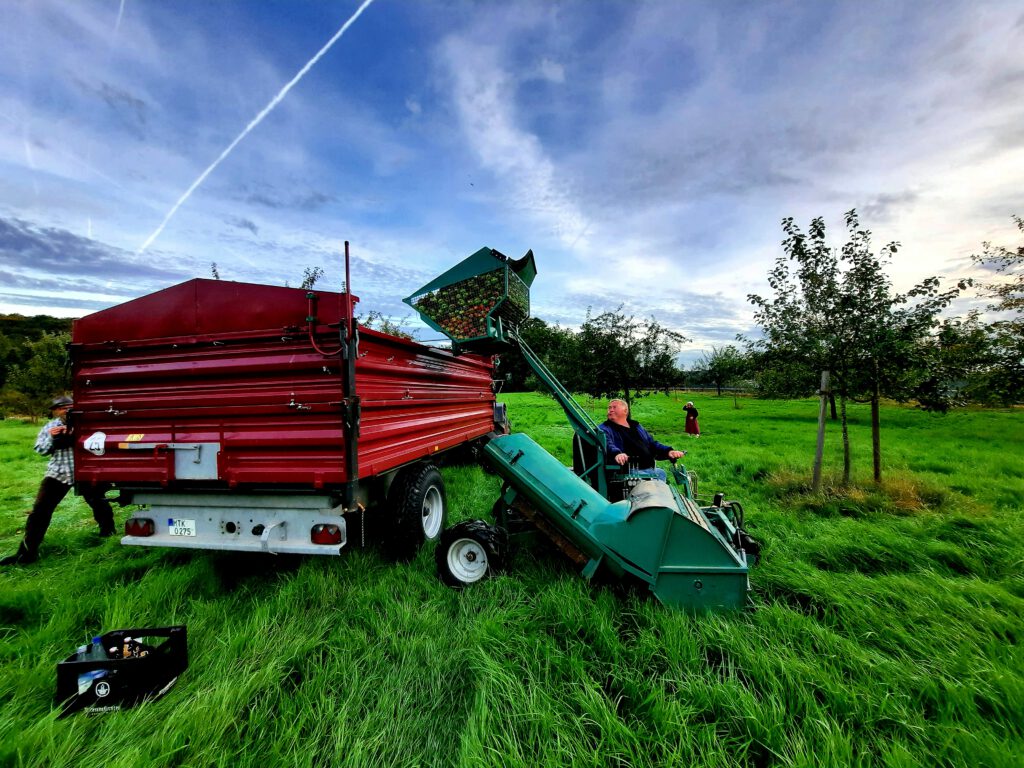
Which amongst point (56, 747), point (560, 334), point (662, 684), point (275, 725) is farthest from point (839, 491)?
point (560, 334)

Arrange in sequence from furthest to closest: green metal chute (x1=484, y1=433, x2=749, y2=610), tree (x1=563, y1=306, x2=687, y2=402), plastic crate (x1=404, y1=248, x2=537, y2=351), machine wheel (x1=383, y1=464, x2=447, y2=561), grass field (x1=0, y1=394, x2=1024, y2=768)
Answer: tree (x1=563, y1=306, x2=687, y2=402) < plastic crate (x1=404, y1=248, x2=537, y2=351) < machine wheel (x1=383, y1=464, x2=447, y2=561) < green metal chute (x1=484, y1=433, x2=749, y2=610) < grass field (x1=0, y1=394, x2=1024, y2=768)

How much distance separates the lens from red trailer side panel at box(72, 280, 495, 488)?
290cm

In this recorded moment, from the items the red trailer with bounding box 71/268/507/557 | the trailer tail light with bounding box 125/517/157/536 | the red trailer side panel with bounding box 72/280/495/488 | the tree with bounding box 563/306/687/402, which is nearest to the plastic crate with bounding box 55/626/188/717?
the red trailer with bounding box 71/268/507/557

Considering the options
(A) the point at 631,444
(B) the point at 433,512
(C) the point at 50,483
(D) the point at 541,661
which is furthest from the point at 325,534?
(C) the point at 50,483

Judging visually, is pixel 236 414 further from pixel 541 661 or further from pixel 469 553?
pixel 541 661

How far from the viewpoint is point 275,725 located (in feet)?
6.07

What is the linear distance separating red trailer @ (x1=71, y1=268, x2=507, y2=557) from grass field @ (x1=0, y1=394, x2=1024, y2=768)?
0.55 metres

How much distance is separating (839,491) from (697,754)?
17.0 feet

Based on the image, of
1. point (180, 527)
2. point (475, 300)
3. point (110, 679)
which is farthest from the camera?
point (475, 300)

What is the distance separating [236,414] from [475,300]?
239 cm

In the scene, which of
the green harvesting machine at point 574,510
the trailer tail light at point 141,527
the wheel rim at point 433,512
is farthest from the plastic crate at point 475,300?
the trailer tail light at point 141,527

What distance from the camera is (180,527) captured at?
10.5ft

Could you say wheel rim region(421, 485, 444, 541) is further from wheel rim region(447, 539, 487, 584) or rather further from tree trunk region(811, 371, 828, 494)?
tree trunk region(811, 371, 828, 494)

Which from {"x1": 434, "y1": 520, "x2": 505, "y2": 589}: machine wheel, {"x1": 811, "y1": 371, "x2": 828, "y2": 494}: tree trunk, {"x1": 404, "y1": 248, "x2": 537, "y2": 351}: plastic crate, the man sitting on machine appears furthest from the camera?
{"x1": 811, "y1": 371, "x2": 828, "y2": 494}: tree trunk
